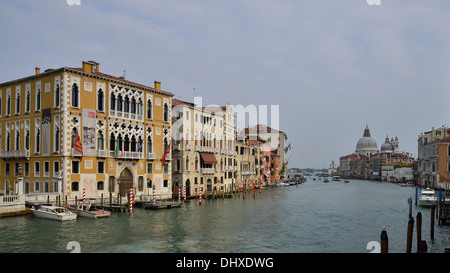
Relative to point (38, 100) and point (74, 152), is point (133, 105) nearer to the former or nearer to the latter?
point (74, 152)

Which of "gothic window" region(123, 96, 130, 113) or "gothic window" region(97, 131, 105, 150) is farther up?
"gothic window" region(123, 96, 130, 113)

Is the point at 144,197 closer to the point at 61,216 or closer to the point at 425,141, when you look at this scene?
the point at 61,216

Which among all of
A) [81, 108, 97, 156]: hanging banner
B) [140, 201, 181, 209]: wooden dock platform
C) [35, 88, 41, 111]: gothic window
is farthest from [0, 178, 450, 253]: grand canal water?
[35, 88, 41, 111]: gothic window

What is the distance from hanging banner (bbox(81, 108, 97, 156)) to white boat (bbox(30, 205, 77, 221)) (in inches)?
224

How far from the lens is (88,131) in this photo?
28453 mm

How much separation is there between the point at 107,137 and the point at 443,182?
178ft

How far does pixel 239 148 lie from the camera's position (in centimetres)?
5509

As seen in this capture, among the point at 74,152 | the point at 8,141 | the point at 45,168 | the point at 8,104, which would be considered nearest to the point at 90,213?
the point at 74,152

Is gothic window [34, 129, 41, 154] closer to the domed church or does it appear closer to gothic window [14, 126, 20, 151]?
gothic window [14, 126, 20, 151]

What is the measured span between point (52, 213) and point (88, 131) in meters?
7.53

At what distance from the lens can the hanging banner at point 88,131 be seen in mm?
28188

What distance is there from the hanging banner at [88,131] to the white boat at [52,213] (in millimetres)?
5694

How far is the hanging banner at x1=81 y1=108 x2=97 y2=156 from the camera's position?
1110 inches

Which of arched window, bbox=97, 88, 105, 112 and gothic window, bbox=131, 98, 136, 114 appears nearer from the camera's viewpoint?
arched window, bbox=97, 88, 105, 112
